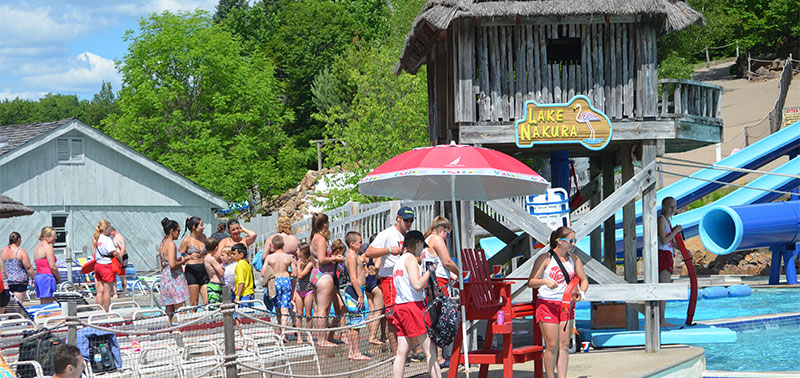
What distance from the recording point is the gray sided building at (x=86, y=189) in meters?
27.6

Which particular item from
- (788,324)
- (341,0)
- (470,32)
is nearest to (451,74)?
(470,32)

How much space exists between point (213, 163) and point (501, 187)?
3144 cm

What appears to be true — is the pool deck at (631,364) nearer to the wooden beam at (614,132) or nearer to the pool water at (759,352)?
the pool water at (759,352)

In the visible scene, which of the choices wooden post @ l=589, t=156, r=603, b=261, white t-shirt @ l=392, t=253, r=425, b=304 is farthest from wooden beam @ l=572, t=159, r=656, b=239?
wooden post @ l=589, t=156, r=603, b=261

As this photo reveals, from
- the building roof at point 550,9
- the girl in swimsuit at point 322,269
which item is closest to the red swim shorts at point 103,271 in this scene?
the girl in swimsuit at point 322,269

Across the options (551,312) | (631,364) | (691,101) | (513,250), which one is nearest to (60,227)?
(513,250)

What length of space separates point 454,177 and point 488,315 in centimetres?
154

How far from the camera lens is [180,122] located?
1686 inches

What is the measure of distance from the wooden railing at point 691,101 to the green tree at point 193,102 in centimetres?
3043

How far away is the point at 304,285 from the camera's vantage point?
11938mm

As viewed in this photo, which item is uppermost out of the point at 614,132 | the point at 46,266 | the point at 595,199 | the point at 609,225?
the point at 614,132

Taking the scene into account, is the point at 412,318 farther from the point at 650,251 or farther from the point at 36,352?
the point at 650,251

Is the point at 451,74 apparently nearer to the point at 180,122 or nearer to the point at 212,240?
the point at 212,240

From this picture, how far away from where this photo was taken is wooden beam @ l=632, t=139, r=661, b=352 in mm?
11633
